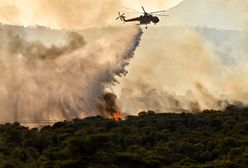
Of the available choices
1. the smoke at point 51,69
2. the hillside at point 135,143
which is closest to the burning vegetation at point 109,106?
the smoke at point 51,69

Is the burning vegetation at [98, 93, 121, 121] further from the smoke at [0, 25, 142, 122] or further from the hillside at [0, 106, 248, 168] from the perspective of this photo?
the hillside at [0, 106, 248, 168]

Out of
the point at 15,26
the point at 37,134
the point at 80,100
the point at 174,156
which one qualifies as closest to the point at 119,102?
the point at 80,100

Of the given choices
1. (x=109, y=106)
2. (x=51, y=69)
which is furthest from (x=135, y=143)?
(x=109, y=106)

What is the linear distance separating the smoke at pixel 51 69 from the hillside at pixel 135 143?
435 inches

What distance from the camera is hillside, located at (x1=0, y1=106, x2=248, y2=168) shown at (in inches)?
3410

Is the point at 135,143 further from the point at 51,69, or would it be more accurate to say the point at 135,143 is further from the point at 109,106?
the point at 109,106

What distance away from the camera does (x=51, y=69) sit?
451ft

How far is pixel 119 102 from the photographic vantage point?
529 feet

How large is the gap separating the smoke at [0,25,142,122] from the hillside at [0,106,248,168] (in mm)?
11040

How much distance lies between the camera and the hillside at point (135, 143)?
284 feet

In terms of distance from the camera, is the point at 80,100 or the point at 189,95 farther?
the point at 189,95

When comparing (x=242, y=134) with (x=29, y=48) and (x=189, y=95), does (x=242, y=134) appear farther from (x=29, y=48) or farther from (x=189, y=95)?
(x=189, y=95)

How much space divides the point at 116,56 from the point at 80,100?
1088cm

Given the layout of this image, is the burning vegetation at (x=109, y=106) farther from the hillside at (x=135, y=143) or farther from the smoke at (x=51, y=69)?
the hillside at (x=135, y=143)
